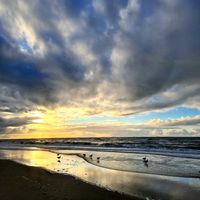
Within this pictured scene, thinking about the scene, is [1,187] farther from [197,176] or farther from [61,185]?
[197,176]

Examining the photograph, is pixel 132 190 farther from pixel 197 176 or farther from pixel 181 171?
pixel 181 171

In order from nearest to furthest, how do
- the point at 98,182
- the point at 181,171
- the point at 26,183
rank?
the point at 26,183 < the point at 98,182 < the point at 181,171

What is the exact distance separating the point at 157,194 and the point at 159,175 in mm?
5633

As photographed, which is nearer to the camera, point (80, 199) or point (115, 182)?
point (80, 199)

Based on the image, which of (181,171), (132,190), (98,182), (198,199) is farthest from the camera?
(181,171)

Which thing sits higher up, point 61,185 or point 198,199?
point 61,185

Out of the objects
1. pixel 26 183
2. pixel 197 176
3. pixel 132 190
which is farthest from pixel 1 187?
pixel 197 176

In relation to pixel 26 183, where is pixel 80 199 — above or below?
below

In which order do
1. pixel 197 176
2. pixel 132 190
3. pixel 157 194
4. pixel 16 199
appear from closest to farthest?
pixel 16 199 → pixel 157 194 → pixel 132 190 → pixel 197 176

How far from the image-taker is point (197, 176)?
16312mm

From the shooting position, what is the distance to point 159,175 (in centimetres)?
1703

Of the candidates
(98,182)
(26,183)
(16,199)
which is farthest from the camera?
(98,182)

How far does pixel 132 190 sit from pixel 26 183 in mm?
5067

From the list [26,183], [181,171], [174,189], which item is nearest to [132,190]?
[174,189]
